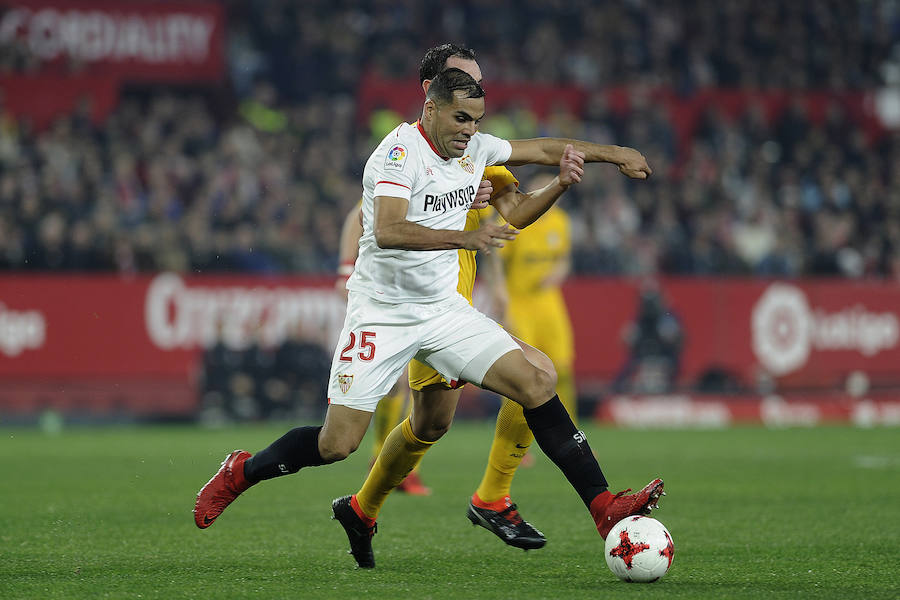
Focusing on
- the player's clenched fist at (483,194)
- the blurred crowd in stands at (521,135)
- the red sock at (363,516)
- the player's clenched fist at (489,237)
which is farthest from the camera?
the blurred crowd in stands at (521,135)

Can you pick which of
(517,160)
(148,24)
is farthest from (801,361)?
(517,160)

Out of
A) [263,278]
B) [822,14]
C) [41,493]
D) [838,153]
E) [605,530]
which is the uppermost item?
[822,14]

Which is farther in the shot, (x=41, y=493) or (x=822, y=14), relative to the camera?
(x=822, y=14)

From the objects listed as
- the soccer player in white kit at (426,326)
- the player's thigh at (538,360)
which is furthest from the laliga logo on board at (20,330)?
→ the player's thigh at (538,360)

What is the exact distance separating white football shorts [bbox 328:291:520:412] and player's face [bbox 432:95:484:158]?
695 millimetres

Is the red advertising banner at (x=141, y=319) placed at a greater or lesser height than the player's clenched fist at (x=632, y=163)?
lesser

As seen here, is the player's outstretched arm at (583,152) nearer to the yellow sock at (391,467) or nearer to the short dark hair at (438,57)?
the short dark hair at (438,57)

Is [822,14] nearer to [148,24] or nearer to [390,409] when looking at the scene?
[148,24]

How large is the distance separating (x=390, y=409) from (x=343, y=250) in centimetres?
167

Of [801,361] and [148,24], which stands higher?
[148,24]

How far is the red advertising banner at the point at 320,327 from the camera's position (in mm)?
15078

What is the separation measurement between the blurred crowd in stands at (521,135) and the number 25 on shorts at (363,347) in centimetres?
1028

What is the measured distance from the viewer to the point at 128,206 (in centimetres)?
1653

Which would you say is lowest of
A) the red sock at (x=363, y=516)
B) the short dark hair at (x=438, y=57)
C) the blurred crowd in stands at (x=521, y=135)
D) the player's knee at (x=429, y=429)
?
the red sock at (x=363, y=516)
